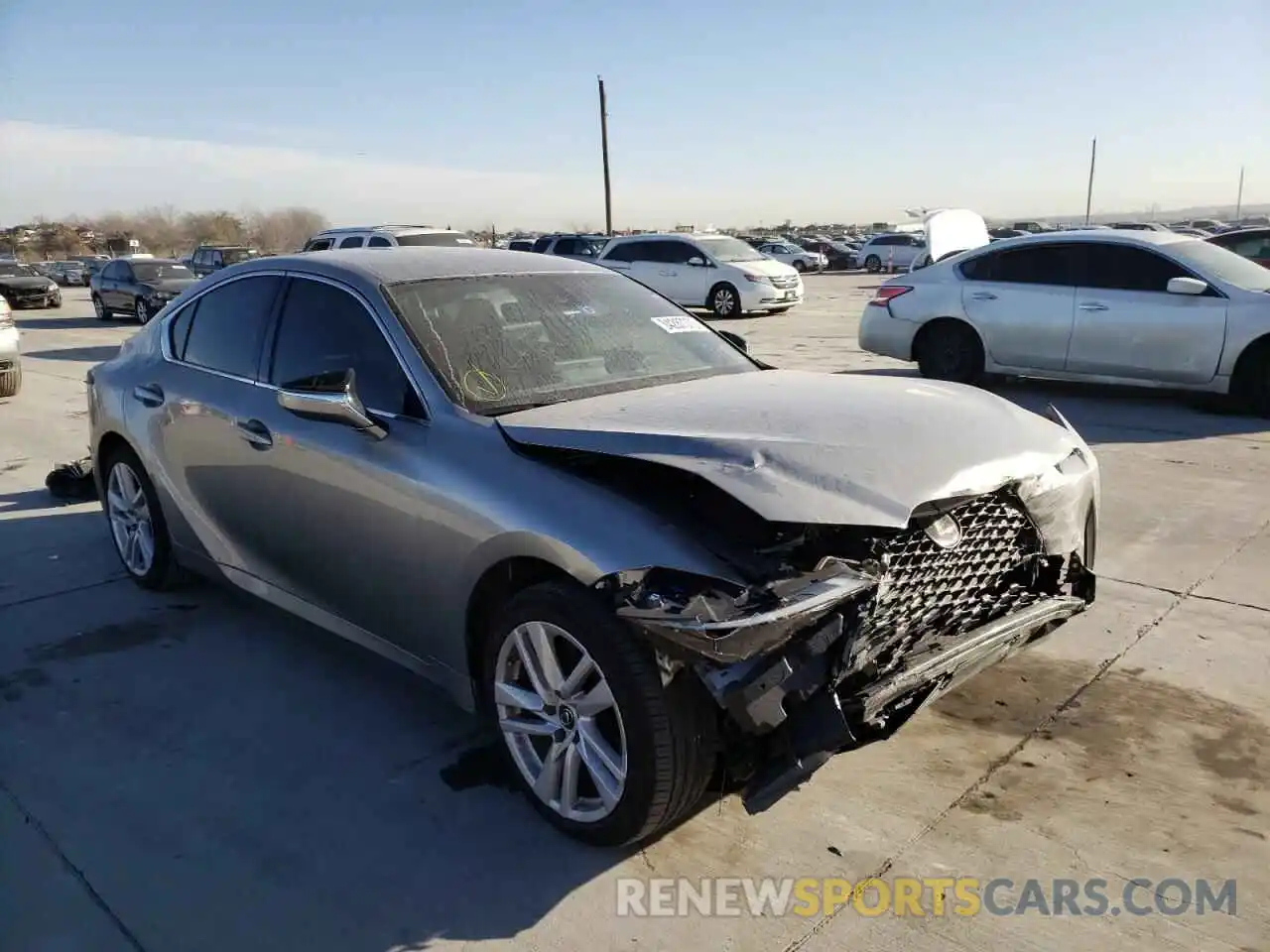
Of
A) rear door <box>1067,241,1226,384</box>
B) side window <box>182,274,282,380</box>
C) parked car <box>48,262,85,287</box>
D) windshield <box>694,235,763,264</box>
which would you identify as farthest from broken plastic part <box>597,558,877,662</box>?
parked car <box>48,262,85,287</box>

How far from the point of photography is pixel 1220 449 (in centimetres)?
750

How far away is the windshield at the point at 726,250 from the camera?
20609 mm

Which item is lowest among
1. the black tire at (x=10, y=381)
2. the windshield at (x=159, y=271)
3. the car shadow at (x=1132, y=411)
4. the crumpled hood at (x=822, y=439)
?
the car shadow at (x=1132, y=411)

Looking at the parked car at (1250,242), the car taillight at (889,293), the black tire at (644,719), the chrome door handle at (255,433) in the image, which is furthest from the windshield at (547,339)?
the parked car at (1250,242)

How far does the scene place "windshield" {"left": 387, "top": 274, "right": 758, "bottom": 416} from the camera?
3521mm

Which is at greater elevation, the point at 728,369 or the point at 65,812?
the point at 728,369

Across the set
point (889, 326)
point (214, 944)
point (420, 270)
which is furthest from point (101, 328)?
point (214, 944)

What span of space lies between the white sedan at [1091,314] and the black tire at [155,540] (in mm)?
7769

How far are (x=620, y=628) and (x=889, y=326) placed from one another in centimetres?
871

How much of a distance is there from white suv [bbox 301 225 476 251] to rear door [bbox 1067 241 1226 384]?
373 inches

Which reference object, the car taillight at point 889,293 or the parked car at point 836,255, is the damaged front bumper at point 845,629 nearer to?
the car taillight at point 889,293

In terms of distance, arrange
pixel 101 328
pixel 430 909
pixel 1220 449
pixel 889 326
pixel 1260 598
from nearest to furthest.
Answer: pixel 430 909, pixel 1260 598, pixel 1220 449, pixel 889 326, pixel 101 328

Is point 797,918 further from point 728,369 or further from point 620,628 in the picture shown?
point 728,369

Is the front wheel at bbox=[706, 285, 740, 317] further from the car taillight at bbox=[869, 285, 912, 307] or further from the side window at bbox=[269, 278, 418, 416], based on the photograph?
the side window at bbox=[269, 278, 418, 416]
